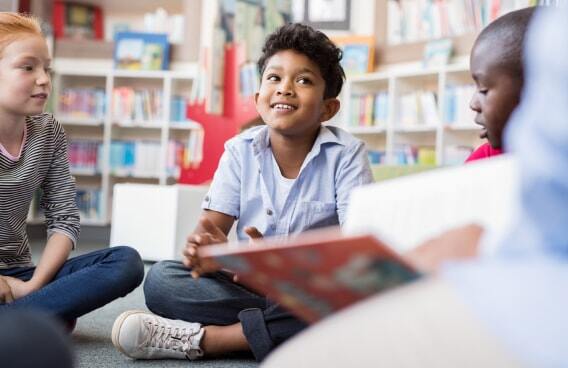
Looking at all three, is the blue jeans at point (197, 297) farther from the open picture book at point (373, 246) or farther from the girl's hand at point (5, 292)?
the open picture book at point (373, 246)

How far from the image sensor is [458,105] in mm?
4422

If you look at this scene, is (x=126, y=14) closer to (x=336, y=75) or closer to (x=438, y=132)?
(x=438, y=132)

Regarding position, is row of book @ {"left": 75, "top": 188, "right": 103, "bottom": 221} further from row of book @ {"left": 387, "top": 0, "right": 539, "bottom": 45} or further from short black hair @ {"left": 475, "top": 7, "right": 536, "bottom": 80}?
short black hair @ {"left": 475, "top": 7, "right": 536, "bottom": 80}

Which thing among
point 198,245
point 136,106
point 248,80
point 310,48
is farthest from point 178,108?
point 198,245

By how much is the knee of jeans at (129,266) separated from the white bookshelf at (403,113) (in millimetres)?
2963

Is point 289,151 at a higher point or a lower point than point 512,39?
lower

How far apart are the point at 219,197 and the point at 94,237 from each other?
400cm

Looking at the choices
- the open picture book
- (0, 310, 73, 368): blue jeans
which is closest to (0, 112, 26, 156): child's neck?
the open picture book

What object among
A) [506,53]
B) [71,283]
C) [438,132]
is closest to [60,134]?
[71,283]

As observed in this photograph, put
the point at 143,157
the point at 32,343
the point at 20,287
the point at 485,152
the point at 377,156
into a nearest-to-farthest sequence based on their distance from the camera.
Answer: the point at 32,343 → the point at 485,152 → the point at 20,287 → the point at 377,156 → the point at 143,157

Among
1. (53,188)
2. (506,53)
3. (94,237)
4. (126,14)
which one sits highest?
(126,14)

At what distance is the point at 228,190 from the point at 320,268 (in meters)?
1.03

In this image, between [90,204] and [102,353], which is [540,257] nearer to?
[102,353]

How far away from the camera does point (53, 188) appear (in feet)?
5.41
